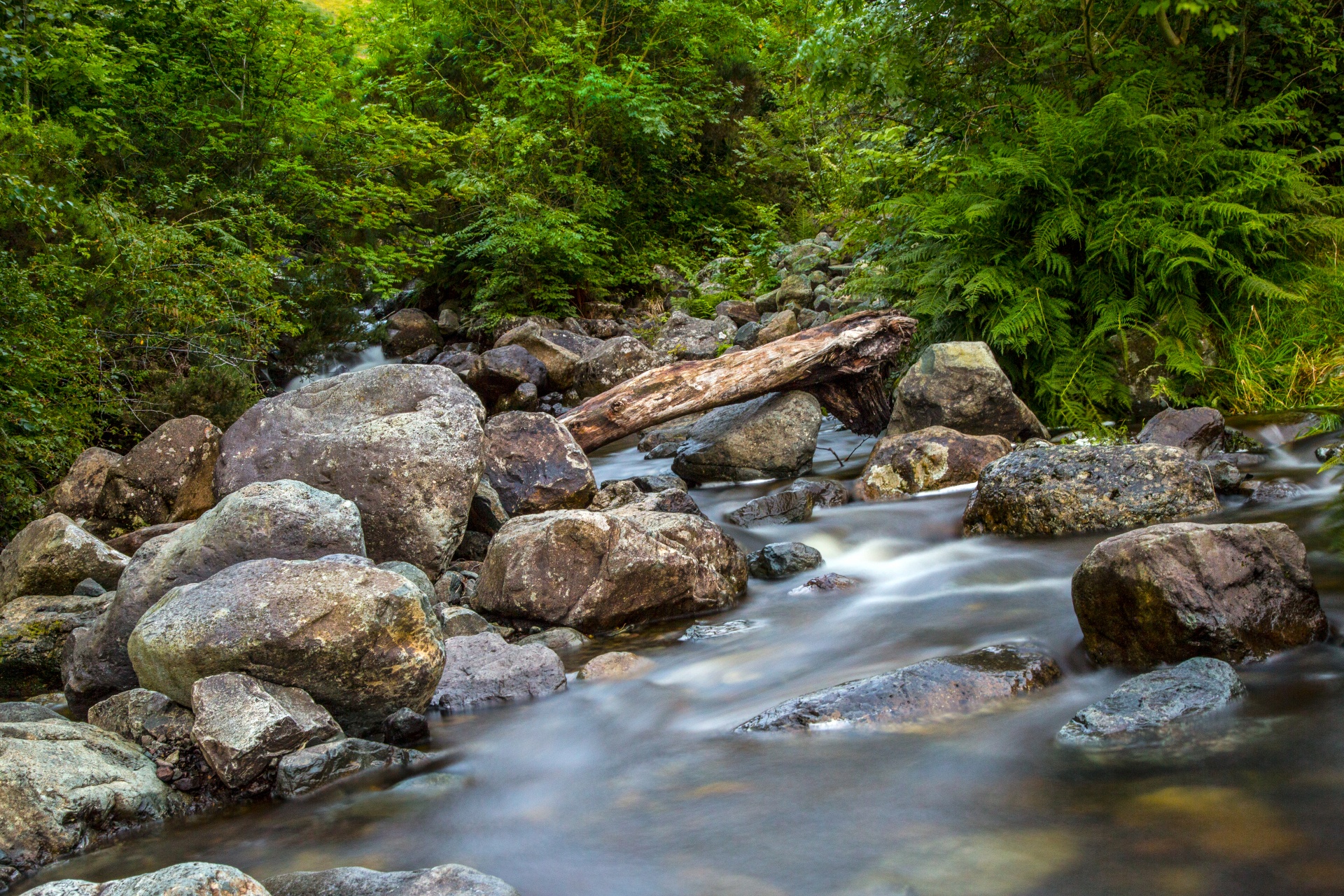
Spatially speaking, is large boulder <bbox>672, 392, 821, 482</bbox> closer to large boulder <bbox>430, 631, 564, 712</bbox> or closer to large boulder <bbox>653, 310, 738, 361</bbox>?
large boulder <bbox>430, 631, 564, 712</bbox>

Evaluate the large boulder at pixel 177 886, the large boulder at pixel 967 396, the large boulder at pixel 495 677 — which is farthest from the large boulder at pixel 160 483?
the large boulder at pixel 967 396

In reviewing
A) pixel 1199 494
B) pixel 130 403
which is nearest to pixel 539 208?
pixel 130 403

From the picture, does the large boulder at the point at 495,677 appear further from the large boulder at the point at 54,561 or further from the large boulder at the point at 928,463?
the large boulder at the point at 928,463

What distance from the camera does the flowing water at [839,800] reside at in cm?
242

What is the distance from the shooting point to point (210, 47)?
13023 mm

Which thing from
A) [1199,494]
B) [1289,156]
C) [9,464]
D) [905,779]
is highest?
[1289,156]

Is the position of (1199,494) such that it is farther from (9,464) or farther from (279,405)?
(9,464)

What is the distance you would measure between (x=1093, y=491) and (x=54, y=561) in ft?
21.3

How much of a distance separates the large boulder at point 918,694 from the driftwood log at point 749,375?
4475mm

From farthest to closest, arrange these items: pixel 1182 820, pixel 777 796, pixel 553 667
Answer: pixel 553 667 → pixel 777 796 → pixel 1182 820

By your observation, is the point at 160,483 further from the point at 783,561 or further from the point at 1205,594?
the point at 1205,594

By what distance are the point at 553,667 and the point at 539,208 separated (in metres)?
13.4

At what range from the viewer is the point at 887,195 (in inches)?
396

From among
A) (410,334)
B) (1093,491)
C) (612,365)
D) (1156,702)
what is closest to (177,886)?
(1156,702)
